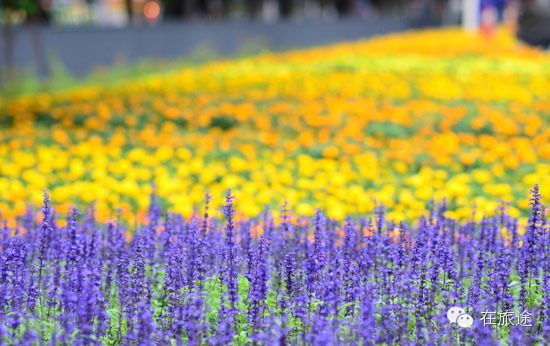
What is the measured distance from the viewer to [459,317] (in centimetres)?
298

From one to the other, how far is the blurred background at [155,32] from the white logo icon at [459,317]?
1215 cm

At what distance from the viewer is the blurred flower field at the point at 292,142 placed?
228 inches

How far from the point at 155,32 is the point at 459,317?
19.6 metres

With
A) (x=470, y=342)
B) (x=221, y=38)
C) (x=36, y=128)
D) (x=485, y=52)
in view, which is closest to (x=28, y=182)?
(x=36, y=128)

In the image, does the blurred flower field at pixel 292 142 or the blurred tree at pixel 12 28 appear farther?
the blurred tree at pixel 12 28

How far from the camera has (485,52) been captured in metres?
18.7

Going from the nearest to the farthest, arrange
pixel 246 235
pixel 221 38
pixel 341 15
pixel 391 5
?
pixel 246 235, pixel 221 38, pixel 341 15, pixel 391 5

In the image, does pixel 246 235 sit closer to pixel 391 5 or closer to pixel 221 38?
pixel 221 38

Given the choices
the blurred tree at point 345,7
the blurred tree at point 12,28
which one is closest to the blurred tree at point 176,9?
the blurred tree at point 12,28

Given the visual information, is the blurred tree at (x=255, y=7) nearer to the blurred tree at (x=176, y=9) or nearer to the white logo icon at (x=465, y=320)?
the blurred tree at (x=176, y=9)

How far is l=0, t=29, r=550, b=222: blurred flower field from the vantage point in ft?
19.0

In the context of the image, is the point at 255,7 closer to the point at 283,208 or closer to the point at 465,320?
the point at 283,208

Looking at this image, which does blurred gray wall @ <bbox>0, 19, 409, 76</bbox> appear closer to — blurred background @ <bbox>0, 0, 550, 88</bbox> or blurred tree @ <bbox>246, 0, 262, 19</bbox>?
blurred background @ <bbox>0, 0, 550, 88</bbox>

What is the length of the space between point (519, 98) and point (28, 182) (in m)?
6.62
